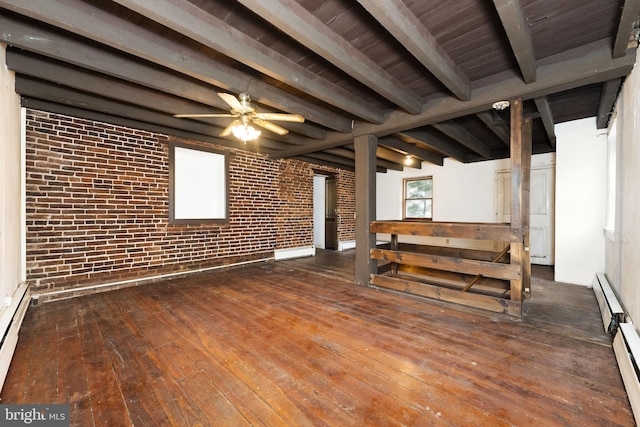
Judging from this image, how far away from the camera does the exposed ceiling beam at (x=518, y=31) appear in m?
1.70

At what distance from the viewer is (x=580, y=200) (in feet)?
13.1

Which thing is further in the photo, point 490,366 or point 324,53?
point 324,53

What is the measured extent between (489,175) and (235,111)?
5962 millimetres

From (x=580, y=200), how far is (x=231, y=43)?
516 centimetres

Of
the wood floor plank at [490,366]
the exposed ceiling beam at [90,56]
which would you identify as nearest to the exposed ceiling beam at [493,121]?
the wood floor plank at [490,366]

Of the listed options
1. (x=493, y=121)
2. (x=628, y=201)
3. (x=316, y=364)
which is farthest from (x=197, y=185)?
(x=628, y=201)

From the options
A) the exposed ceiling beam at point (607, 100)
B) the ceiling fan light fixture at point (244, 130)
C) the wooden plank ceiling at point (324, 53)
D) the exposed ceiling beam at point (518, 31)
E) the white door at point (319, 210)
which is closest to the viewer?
the exposed ceiling beam at point (518, 31)

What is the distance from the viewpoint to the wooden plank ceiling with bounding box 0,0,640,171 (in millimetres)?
1867

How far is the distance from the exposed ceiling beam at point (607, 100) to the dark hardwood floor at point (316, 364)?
7.90 ft

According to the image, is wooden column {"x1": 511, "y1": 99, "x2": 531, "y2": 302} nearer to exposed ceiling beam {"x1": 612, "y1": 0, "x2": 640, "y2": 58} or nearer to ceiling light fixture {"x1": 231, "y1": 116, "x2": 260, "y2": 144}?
exposed ceiling beam {"x1": 612, "y1": 0, "x2": 640, "y2": 58}

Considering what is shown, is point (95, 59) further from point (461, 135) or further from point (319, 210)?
point (319, 210)

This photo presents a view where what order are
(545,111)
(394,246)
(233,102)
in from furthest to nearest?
(394,246) < (545,111) < (233,102)

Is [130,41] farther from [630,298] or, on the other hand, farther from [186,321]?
[630,298]

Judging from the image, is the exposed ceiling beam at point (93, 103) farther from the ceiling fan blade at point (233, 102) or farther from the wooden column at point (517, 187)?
the wooden column at point (517, 187)
